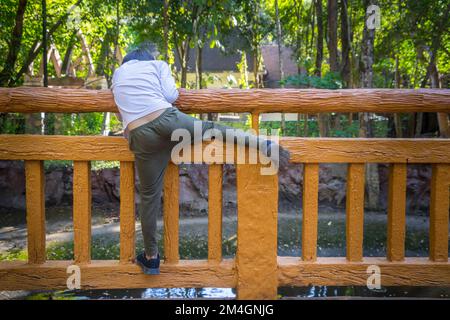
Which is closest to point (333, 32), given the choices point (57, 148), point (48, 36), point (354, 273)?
point (48, 36)

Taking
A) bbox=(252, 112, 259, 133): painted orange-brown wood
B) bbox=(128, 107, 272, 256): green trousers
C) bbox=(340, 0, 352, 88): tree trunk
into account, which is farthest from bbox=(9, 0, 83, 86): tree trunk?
bbox=(252, 112, 259, 133): painted orange-brown wood

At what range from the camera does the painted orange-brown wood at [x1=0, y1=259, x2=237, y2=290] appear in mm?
2744

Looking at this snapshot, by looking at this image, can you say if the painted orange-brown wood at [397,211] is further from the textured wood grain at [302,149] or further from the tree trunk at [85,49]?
the tree trunk at [85,49]

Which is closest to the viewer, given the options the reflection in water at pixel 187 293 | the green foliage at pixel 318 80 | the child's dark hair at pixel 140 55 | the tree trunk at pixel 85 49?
the child's dark hair at pixel 140 55

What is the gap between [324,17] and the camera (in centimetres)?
1145

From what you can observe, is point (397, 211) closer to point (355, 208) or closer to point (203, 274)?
point (355, 208)

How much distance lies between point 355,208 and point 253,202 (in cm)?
66

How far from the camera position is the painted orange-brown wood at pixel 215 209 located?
8.98 feet

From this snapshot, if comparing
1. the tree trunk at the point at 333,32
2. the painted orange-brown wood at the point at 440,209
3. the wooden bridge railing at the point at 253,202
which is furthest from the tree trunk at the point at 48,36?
the painted orange-brown wood at the point at 440,209

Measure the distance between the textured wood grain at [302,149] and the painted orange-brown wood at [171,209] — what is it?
0.87ft

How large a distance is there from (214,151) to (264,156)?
30cm

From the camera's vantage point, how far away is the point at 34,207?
274 cm

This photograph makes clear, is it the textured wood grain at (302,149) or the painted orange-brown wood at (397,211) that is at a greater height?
the textured wood grain at (302,149)

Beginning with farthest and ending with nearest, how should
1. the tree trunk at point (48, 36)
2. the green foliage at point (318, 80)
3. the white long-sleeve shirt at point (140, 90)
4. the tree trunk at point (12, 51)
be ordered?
1. the tree trunk at point (48, 36)
2. the tree trunk at point (12, 51)
3. the green foliage at point (318, 80)
4. the white long-sleeve shirt at point (140, 90)
